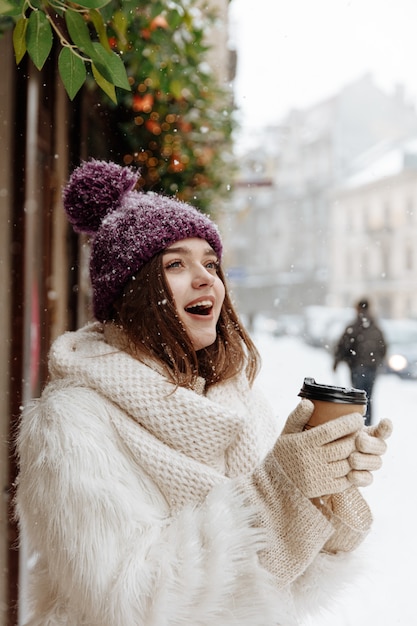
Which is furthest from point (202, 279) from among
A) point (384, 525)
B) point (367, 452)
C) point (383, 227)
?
point (383, 227)

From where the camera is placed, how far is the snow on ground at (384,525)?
1.43 meters

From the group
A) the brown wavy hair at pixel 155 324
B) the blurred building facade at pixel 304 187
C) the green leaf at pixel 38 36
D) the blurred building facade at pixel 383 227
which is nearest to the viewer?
the green leaf at pixel 38 36

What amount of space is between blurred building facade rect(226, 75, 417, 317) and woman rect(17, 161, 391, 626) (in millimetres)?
858

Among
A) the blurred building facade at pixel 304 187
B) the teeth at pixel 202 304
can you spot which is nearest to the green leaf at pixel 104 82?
the teeth at pixel 202 304

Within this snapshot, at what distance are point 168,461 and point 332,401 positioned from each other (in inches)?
12.6

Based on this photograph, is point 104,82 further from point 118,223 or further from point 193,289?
point 193,289

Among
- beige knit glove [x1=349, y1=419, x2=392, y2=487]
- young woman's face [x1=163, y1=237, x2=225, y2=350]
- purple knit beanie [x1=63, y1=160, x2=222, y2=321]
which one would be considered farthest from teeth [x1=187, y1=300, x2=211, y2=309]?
beige knit glove [x1=349, y1=419, x2=392, y2=487]

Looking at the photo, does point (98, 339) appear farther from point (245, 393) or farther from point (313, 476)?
point (313, 476)

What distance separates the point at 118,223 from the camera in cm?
136

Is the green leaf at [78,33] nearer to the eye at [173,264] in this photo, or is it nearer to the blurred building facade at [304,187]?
the eye at [173,264]

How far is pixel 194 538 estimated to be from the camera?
112cm

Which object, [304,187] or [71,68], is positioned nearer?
[71,68]

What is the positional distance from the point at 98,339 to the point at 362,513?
622 mm

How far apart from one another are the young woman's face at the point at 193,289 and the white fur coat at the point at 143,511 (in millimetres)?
124
